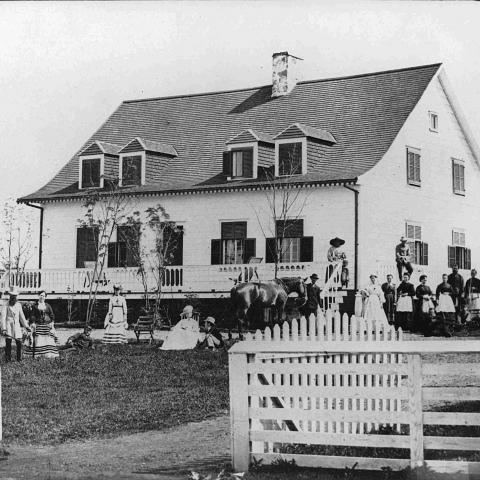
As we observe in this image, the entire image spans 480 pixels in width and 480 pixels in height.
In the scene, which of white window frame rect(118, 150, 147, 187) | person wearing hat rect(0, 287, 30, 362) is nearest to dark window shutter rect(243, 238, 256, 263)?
white window frame rect(118, 150, 147, 187)

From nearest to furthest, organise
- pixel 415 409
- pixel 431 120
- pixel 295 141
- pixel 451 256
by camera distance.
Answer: pixel 415 409, pixel 451 256, pixel 431 120, pixel 295 141

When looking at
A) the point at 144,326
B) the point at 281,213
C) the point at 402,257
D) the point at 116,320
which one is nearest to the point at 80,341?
the point at 116,320

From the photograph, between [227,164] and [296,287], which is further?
[227,164]

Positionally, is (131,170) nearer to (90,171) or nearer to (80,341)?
(90,171)

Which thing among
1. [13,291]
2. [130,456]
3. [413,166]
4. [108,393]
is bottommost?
[130,456]

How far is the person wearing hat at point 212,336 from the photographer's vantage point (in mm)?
16391

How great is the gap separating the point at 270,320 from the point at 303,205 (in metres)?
3.41

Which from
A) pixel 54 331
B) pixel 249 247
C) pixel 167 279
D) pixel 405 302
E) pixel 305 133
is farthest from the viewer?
pixel 305 133

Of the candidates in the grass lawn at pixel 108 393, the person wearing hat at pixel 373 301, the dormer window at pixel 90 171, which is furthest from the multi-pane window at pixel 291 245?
the dormer window at pixel 90 171

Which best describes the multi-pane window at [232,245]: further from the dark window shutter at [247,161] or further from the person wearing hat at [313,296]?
the person wearing hat at [313,296]

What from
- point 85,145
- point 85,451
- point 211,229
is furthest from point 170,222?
point 85,451

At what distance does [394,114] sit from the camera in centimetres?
2038

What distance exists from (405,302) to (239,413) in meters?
10.9

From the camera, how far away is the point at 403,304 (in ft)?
57.3
